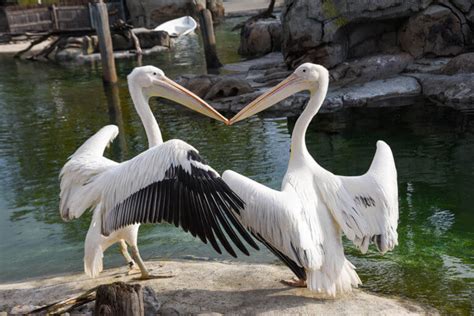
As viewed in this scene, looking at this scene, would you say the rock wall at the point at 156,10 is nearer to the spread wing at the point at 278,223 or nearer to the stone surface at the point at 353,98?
the stone surface at the point at 353,98

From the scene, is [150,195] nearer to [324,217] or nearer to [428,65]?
[324,217]

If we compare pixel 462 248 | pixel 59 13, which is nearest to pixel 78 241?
pixel 462 248

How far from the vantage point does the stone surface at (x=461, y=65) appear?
8367 millimetres

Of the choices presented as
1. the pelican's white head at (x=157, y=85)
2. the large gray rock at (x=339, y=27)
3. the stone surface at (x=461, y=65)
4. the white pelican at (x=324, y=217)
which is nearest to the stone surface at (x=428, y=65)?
the stone surface at (x=461, y=65)

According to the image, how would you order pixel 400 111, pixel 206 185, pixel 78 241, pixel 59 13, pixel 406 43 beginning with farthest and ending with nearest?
pixel 59 13
pixel 406 43
pixel 400 111
pixel 78 241
pixel 206 185

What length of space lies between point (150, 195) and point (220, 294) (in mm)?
777

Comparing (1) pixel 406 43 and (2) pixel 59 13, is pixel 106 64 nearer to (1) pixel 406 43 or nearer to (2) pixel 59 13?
(1) pixel 406 43

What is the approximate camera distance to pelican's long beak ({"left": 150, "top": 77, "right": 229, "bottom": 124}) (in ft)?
12.3

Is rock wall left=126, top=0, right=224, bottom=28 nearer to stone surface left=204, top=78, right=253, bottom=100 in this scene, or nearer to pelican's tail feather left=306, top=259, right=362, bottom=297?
stone surface left=204, top=78, right=253, bottom=100

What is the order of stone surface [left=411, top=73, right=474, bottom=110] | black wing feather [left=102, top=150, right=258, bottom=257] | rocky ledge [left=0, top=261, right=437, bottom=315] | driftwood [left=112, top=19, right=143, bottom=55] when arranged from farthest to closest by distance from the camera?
driftwood [left=112, top=19, right=143, bottom=55], stone surface [left=411, top=73, right=474, bottom=110], rocky ledge [left=0, top=261, right=437, bottom=315], black wing feather [left=102, top=150, right=258, bottom=257]

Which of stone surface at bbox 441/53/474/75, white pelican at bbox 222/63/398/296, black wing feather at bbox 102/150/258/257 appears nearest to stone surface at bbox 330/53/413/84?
stone surface at bbox 441/53/474/75

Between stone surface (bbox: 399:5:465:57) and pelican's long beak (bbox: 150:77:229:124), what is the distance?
21.4ft

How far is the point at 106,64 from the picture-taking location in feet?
38.2

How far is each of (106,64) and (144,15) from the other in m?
10.9
